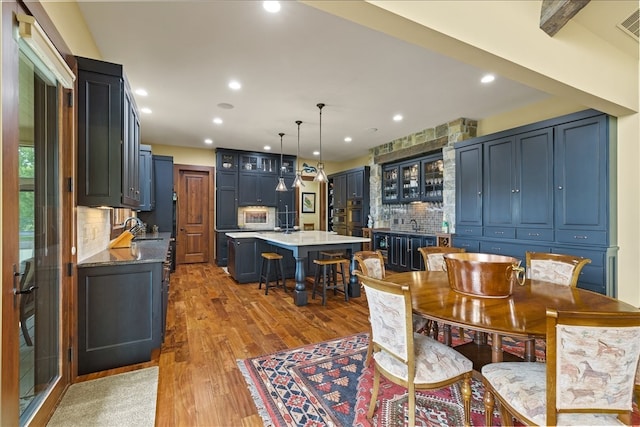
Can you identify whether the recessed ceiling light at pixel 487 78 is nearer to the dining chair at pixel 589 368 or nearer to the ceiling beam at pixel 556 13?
the ceiling beam at pixel 556 13

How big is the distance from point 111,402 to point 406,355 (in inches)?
76.6

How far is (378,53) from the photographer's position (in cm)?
298

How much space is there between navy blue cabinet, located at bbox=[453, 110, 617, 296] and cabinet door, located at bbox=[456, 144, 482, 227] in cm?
2

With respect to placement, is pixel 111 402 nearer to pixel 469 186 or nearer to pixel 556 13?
pixel 556 13

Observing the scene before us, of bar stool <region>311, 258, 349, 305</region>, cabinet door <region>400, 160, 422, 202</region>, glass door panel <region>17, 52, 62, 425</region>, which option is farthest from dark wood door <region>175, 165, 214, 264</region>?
glass door panel <region>17, 52, 62, 425</region>

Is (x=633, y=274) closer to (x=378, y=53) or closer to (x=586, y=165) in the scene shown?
(x=586, y=165)

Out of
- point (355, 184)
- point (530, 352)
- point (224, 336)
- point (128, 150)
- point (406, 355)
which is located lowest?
point (224, 336)

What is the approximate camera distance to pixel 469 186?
4.94 metres

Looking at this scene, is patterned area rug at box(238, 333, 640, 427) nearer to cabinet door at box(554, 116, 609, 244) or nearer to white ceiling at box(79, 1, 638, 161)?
cabinet door at box(554, 116, 609, 244)

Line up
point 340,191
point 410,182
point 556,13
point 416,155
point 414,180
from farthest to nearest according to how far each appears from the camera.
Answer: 1. point 340,191
2. point 410,182
3. point 414,180
4. point 416,155
5. point 556,13

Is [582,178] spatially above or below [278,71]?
below

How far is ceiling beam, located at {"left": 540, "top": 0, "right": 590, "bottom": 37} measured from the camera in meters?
2.12

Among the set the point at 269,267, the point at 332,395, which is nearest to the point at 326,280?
the point at 269,267

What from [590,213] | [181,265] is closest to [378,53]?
[590,213]
